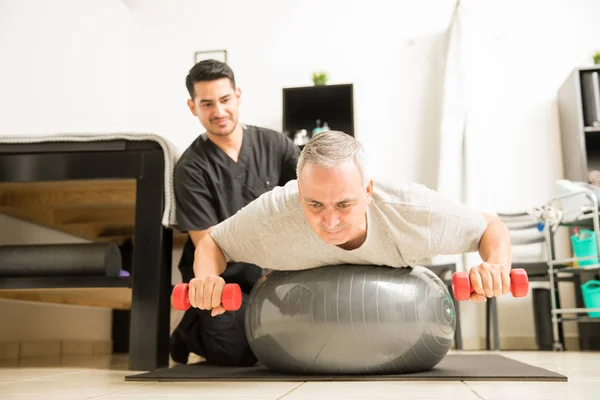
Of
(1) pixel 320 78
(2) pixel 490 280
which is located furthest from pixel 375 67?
(2) pixel 490 280

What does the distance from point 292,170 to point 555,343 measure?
1.68m

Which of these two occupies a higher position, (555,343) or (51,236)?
(51,236)

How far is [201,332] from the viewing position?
2010 mm

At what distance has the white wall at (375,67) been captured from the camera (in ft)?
11.3

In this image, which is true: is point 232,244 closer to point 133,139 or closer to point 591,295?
point 133,139

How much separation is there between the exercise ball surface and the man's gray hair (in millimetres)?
Answer: 282

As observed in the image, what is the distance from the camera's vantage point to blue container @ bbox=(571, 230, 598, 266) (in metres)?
2.82

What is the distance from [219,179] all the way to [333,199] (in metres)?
0.85

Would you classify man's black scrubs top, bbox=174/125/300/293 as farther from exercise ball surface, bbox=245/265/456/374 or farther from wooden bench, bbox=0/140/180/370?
exercise ball surface, bbox=245/265/456/374

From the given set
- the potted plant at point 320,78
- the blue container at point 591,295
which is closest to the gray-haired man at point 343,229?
the blue container at point 591,295

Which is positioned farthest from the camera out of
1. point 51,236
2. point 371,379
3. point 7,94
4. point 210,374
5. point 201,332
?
point 51,236

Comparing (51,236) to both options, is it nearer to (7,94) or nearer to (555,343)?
(7,94)

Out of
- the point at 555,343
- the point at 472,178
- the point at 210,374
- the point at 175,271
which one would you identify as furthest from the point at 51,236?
the point at 555,343

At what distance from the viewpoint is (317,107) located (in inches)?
144
